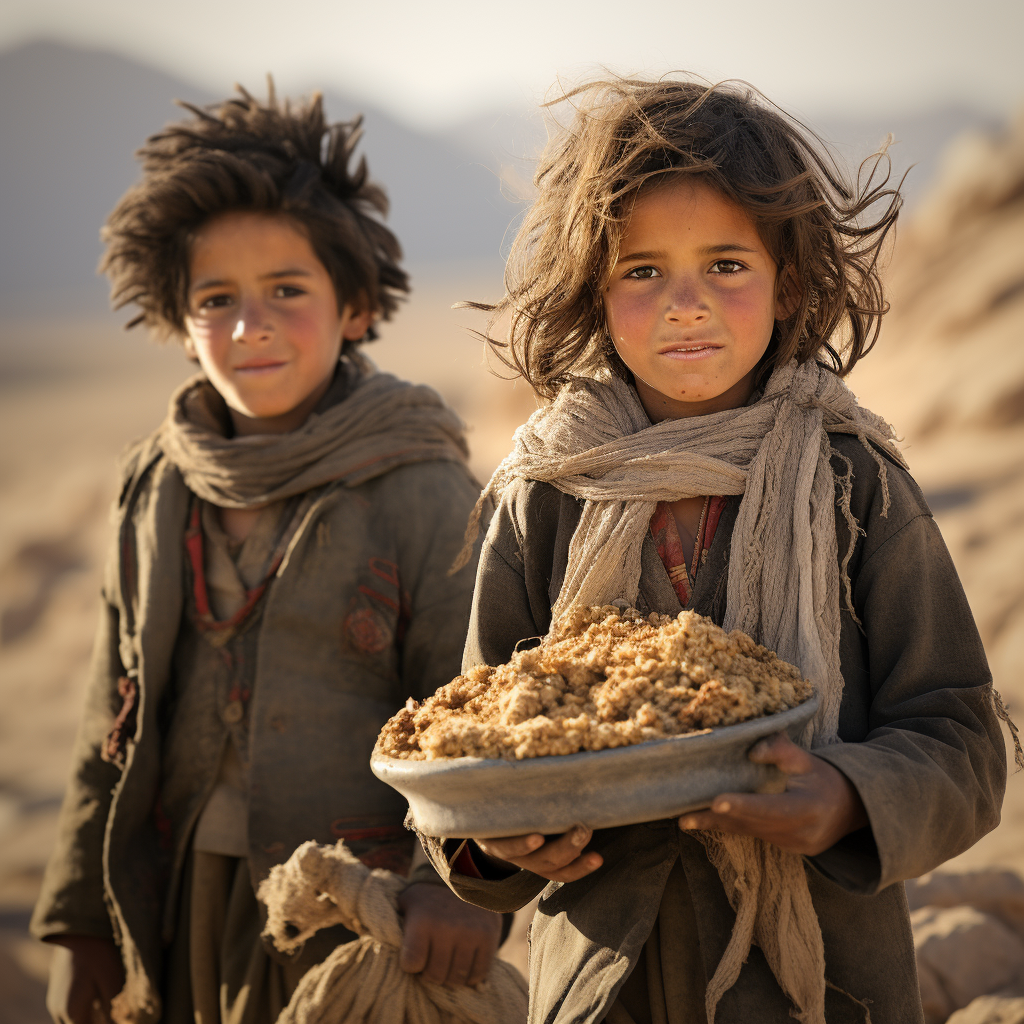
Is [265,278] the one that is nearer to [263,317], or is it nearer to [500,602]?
[263,317]

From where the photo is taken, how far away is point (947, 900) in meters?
3.26

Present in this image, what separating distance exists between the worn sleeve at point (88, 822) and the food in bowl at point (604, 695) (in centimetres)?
144

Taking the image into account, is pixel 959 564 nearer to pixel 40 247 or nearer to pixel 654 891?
pixel 654 891

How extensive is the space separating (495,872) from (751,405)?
0.83 metres

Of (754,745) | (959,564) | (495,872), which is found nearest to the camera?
(754,745)

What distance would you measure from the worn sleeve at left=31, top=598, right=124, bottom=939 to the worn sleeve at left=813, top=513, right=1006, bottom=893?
1.84 m

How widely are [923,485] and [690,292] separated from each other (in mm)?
6319

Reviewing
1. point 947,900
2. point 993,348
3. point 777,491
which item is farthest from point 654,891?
point 993,348

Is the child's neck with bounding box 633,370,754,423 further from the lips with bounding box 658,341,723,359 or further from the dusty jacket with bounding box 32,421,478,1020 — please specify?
the dusty jacket with bounding box 32,421,478,1020

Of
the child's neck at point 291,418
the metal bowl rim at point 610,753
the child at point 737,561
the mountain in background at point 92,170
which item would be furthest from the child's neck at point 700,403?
the mountain in background at point 92,170

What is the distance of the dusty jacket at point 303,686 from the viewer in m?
2.38

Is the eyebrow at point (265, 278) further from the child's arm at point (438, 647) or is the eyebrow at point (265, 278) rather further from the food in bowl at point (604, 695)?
the food in bowl at point (604, 695)

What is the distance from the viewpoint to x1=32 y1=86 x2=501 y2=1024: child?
239cm

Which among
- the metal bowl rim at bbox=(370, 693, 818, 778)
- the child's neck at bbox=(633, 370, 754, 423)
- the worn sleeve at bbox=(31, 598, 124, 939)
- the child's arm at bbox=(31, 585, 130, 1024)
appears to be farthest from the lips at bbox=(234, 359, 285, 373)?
the metal bowl rim at bbox=(370, 693, 818, 778)
